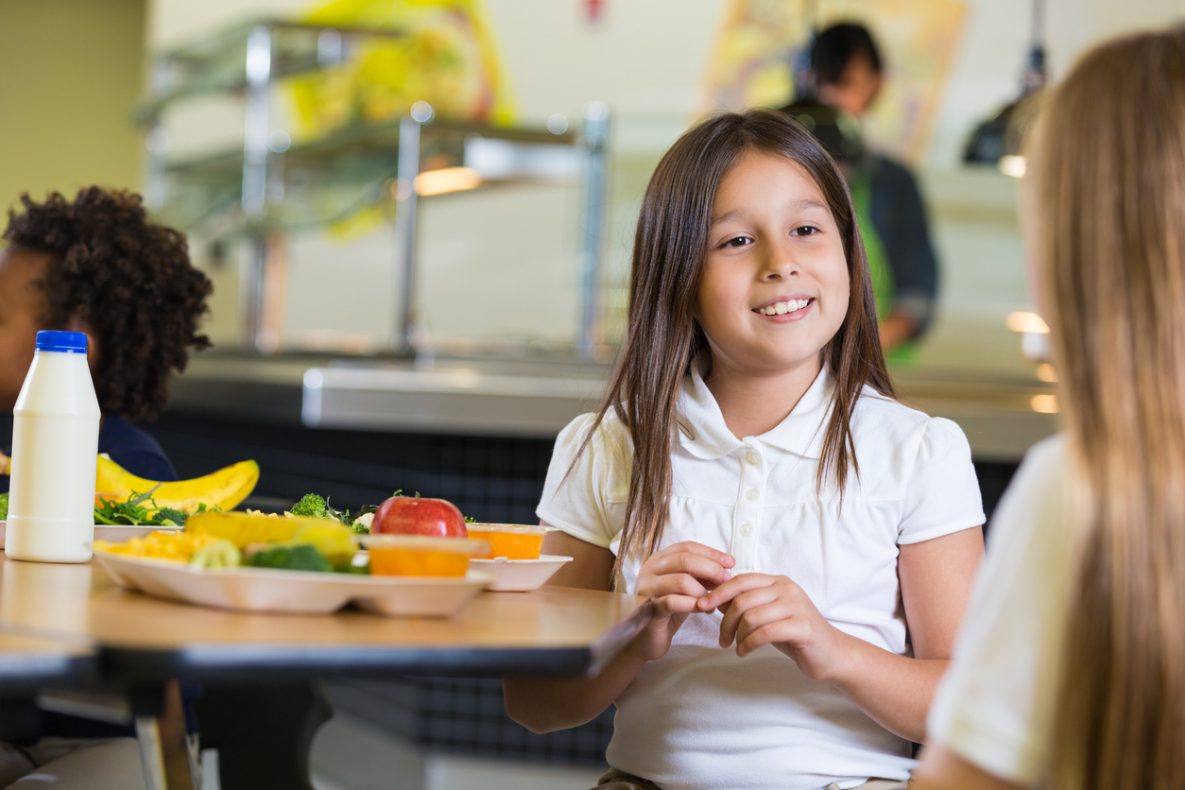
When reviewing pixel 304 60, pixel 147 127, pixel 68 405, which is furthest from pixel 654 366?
pixel 147 127

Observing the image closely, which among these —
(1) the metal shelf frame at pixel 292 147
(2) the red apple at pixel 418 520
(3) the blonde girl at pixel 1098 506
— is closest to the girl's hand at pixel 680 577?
(2) the red apple at pixel 418 520

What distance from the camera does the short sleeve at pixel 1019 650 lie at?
2.79 ft

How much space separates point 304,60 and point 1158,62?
4530 mm

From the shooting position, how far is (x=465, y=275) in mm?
6504

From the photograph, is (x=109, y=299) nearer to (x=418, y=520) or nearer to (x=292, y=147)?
(x=418, y=520)

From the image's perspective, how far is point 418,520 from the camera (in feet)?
4.27

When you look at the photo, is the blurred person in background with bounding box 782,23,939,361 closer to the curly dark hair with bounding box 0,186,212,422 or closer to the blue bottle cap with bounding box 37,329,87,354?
the curly dark hair with bounding box 0,186,212,422

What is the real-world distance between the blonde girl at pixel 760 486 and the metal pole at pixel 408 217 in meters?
2.38

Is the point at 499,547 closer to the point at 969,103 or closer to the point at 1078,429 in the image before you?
the point at 1078,429

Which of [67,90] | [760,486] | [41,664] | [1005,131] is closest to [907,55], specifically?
[1005,131]

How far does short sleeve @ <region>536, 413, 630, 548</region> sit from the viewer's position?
1625 mm

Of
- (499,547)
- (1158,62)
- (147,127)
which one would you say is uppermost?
(147,127)

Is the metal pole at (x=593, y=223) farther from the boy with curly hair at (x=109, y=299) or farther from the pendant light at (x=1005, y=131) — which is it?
the boy with curly hair at (x=109, y=299)

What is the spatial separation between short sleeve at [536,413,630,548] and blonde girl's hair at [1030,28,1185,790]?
0.78 metres
